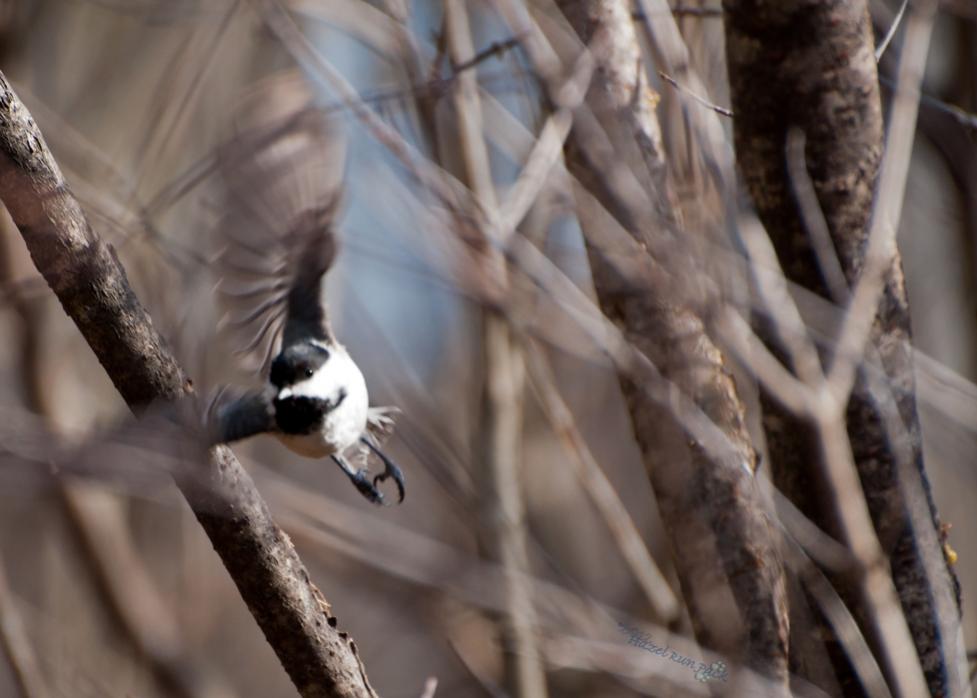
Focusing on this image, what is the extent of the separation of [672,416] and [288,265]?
66 centimetres

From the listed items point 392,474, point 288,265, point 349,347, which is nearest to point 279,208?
point 288,265

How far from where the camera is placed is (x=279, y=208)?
166 centimetres

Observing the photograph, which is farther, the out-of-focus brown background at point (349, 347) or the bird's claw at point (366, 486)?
the bird's claw at point (366, 486)

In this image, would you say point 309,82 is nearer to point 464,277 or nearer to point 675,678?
point 464,277

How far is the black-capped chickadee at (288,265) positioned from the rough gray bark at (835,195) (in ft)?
2.43

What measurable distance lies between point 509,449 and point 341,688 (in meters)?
1.48

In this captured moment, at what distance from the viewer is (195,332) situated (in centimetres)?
233

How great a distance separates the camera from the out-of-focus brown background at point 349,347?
1.77 m

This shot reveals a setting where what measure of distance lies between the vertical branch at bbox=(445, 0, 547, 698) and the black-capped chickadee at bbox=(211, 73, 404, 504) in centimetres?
67

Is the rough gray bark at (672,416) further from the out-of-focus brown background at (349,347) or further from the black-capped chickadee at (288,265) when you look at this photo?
the black-capped chickadee at (288,265)

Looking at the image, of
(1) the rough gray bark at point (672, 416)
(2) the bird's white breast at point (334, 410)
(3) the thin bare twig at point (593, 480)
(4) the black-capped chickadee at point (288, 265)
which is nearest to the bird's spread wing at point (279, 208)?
(4) the black-capped chickadee at point (288, 265)

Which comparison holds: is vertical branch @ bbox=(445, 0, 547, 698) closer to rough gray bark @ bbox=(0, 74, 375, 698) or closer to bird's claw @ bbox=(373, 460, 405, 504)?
bird's claw @ bbox=(373, 460, 405, 504)

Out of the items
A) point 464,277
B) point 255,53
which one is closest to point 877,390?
point 464,277

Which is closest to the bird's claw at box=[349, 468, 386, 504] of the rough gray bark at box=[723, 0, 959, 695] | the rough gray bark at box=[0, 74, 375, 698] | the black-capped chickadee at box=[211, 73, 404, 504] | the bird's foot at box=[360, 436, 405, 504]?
the bird's foot at box=[360, 436, 405, 504]
